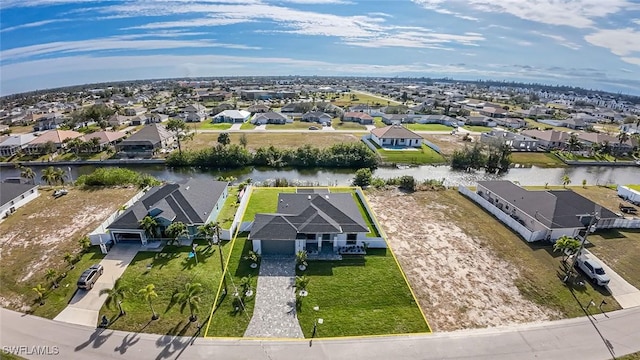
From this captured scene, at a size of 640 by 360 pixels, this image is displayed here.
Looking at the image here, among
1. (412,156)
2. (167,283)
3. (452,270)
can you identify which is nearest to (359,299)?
(452,270)

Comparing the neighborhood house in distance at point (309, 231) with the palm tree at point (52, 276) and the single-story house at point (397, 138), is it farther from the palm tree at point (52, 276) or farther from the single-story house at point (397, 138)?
the single-story house at point (397, 138)

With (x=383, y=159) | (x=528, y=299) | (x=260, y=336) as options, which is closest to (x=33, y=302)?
(x=260, y=336)

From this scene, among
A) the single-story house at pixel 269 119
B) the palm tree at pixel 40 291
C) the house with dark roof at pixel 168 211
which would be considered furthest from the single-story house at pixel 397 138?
the palm tree at pixel 40 291

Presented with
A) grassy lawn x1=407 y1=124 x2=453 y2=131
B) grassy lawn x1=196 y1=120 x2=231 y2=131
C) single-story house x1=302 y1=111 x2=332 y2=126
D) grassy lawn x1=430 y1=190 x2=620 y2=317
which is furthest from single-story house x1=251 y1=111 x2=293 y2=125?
grassy lawn x1=430 y1=190 x2=620 y2=317

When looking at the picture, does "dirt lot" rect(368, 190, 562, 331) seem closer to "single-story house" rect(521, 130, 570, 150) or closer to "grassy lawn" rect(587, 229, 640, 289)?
"grassy lawn" rect(587, 229, 640, 289)

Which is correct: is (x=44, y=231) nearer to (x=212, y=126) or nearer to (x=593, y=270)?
(x=593, y=270)
